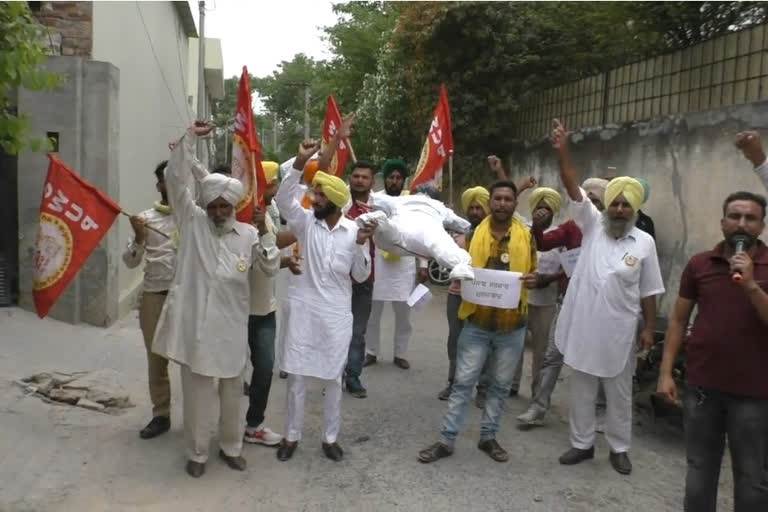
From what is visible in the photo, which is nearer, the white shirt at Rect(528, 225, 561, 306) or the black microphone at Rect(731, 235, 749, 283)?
the black microphone at Rect(731, 235, 749, 283)

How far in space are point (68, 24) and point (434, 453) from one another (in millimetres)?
5832

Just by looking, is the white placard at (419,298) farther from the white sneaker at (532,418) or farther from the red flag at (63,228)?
the red flag at (63,228)

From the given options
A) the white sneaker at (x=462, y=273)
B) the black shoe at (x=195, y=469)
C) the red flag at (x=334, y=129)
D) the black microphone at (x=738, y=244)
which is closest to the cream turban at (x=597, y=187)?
the white sneaker at (x=462, y=273)

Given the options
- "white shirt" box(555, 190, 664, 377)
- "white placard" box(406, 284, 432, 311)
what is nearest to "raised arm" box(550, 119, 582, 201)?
"white shirt" box(555, 190, 664, 377)

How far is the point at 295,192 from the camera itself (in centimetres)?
483

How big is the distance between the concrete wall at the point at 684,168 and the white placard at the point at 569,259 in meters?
1.79

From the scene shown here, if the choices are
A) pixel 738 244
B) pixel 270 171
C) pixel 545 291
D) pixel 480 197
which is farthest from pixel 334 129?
pixel 738 244

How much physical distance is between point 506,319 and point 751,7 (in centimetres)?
557

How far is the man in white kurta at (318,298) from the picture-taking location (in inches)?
188

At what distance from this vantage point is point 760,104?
6.14 meters

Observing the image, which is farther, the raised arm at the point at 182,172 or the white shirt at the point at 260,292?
the white shirt at the point at 260,292

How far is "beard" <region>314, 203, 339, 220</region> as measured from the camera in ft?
15.9

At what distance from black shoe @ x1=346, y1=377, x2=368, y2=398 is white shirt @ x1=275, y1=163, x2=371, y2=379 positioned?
160 cm

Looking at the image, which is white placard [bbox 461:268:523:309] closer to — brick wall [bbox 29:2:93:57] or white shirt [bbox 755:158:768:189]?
white shirt [bbox 755:158:768:189]
